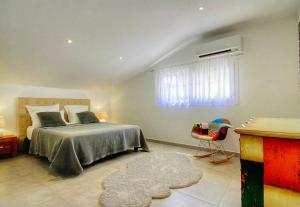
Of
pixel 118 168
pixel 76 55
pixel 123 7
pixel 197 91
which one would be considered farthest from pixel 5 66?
pixel 197 91

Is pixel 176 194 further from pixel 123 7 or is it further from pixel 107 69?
pixel 107 69

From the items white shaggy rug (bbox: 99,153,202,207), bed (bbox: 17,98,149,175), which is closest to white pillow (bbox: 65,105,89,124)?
bed (bbox: 17,98,149,175)

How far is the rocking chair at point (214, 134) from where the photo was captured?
116 inches

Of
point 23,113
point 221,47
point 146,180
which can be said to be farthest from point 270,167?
point 23,113

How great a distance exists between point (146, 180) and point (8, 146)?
9.32 feet

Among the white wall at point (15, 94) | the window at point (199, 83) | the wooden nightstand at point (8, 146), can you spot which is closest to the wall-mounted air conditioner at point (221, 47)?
the window at point (199, 83)

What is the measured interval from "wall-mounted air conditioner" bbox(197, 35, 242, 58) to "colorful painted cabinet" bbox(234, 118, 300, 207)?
2.48 metres

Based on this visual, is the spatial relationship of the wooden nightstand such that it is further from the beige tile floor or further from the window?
the window

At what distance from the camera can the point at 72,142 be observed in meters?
2.60

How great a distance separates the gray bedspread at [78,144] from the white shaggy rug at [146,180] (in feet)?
1.69

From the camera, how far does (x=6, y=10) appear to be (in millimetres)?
2066

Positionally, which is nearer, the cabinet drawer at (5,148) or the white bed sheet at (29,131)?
the cabinet drawer at (5,148)

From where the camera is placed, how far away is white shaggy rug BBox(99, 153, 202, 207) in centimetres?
180

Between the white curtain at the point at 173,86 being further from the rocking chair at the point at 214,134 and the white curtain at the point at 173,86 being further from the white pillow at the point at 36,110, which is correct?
the white pillow at the point at 36,110
